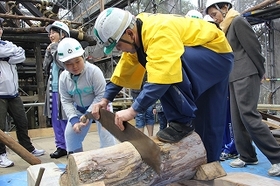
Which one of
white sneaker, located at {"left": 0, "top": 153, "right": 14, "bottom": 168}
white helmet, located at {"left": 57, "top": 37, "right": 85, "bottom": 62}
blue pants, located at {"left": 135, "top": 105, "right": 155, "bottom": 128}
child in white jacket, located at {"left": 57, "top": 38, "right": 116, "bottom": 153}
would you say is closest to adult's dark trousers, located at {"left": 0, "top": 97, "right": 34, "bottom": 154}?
white sneaker, located at {"left": 0, "top": 153, "right": 14, "bottom": 168}

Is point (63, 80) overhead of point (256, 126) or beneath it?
overhead

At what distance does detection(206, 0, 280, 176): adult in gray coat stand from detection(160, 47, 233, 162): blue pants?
0.88 meters

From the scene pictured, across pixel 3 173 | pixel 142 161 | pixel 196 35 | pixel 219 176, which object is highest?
pixel 196 35

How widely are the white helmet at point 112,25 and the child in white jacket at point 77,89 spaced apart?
3.56ft

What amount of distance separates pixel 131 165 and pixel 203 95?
820 millimetres

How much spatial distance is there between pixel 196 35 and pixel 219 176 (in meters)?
1.01

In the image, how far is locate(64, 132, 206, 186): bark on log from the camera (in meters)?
1.82

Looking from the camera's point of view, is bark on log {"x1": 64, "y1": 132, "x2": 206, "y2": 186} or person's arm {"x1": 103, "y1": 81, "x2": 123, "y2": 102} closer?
bark on log {"x1": 64, "y1": 132, "x2": 206, "y2": 186}

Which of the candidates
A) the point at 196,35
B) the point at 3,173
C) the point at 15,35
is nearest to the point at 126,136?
the point at 196,35

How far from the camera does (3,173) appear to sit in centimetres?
379

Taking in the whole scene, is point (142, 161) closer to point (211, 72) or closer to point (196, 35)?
point (211, 72)

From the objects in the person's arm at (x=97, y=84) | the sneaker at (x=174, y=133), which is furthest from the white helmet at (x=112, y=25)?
the person's arm at (x=97, y=84)

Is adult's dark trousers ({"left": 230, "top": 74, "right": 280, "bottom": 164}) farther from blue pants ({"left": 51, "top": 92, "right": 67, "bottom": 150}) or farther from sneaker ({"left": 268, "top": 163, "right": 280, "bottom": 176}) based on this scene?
blue pants ({"left": 51, "top": 92, "right": 67, "bottom": 150})

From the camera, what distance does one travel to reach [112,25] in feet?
6.89
